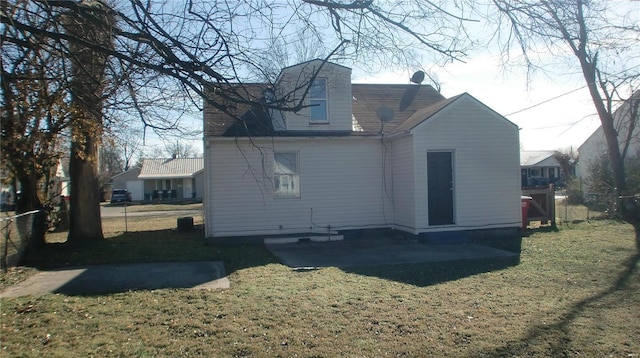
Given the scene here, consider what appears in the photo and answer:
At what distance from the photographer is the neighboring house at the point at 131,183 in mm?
56450

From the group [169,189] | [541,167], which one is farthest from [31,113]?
[541,167]

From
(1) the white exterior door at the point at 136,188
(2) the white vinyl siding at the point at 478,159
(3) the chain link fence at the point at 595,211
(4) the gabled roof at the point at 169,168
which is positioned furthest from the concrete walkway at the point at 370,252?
(1) the white exterior door at the point at 136,188

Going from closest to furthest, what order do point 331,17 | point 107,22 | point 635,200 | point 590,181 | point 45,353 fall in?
point 45,353
point 107,22
point 331,17
point 635,200
point 590,181

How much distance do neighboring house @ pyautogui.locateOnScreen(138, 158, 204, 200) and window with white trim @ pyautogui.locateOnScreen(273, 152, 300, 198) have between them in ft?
132

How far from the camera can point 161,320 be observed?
596 centimetres

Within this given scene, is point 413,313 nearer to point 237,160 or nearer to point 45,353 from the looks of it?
point 45,353

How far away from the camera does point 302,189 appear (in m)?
14.1

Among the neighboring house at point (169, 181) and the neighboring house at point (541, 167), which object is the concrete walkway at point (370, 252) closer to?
the neighboring house at point (169, 181)

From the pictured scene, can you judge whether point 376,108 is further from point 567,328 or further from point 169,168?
point 169,168

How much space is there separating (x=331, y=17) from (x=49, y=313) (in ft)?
16.6

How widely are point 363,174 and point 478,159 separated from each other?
3279 mm

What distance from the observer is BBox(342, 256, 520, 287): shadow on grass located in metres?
8.42

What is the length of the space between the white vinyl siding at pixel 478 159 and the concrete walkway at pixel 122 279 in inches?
255

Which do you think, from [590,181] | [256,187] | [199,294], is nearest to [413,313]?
[199,294]
